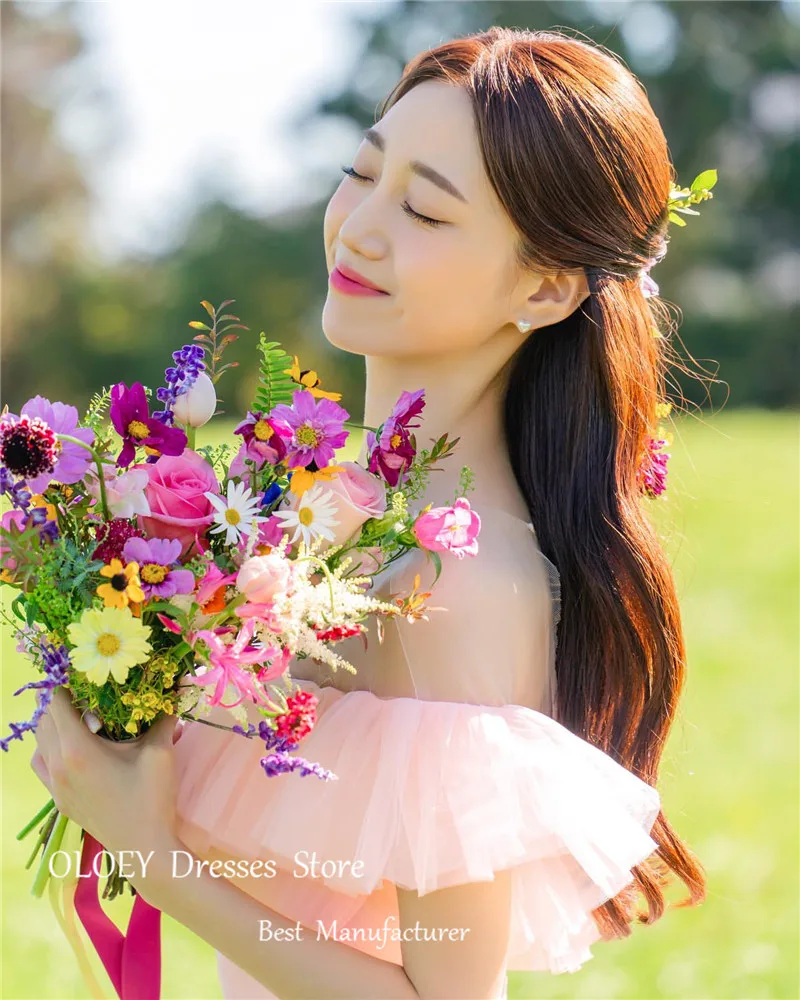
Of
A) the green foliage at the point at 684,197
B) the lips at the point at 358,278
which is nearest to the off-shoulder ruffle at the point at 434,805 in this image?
the lips at the point at 358,278

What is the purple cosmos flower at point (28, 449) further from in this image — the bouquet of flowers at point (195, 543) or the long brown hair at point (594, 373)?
the long brown hair at point (594, 373)

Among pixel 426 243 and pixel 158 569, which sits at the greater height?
pixel 426 243

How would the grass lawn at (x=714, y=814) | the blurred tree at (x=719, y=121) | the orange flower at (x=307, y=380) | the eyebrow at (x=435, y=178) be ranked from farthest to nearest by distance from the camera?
the blurred tree at (x=719, y=121) → the grass lawn at (x=714, y=814) → the eyebrow at (x=435, y=178) → the orange flower at (x=307, y=380)

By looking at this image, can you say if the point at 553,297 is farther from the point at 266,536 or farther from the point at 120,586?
the point at 120,586

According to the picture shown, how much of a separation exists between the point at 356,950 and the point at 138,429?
2.81ft

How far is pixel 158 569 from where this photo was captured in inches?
61.9

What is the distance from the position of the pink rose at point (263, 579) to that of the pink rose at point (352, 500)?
0.12 meters

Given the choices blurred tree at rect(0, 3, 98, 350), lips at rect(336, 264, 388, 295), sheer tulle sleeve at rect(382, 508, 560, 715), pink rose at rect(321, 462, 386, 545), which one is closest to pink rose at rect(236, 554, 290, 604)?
pink rose at rect(321, 462, 386, 545)

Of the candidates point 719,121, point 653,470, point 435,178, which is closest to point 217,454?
point 435,178

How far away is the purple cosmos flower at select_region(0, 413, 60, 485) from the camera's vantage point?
1.57 metres

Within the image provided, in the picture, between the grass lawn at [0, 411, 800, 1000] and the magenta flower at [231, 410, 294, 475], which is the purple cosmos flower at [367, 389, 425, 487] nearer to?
the magenta flower at [231, 410, 294, 475]

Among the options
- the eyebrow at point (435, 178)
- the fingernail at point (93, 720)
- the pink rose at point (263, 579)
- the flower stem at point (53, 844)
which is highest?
the eyebrow at point (435, 178)

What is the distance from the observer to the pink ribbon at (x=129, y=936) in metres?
2.01

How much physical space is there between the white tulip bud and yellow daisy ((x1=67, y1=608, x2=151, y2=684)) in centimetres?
32
